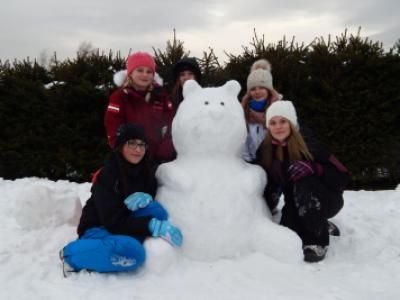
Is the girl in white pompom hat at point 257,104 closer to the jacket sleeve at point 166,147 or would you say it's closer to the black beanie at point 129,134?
the jacket sleeve at point 166,147

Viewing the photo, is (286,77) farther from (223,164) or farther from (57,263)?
(57,263)

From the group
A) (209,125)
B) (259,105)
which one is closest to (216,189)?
(209,125)

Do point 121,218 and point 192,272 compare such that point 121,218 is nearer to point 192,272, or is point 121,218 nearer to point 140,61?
point 192,272

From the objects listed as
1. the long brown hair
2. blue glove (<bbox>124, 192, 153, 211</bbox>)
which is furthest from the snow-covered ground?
the long brown hair

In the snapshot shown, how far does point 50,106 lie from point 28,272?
15.3ft

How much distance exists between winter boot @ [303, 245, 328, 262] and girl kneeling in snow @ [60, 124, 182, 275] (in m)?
1.12

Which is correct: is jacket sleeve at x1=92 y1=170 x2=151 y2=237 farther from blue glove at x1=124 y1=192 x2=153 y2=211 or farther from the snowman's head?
the snowman's head

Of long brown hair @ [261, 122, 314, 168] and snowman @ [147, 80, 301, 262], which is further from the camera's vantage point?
long brown hair @ [261, 122, 314, 168]

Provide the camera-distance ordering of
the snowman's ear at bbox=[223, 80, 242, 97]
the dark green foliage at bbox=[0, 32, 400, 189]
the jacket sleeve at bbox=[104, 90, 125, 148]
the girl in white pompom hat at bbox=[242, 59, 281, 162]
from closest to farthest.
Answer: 1. the snowman's ear at bbox=[223, 80, 242, 97]
2. the jacket sleeve at bbox=[104, 90, 125, 148]
3. the girl in white pompom hat at bbox=[242, 59, 281, 162]
4. the dark green foliage at bbox=[0, 32, 400, 189]

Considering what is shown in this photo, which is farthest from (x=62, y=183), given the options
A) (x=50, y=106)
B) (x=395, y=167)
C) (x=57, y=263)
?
(x=395, y=167)

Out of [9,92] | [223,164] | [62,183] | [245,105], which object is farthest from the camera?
[9,92]

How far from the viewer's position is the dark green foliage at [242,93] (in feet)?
21.0

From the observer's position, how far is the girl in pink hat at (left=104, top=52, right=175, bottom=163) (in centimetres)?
418

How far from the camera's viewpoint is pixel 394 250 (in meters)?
3.79
